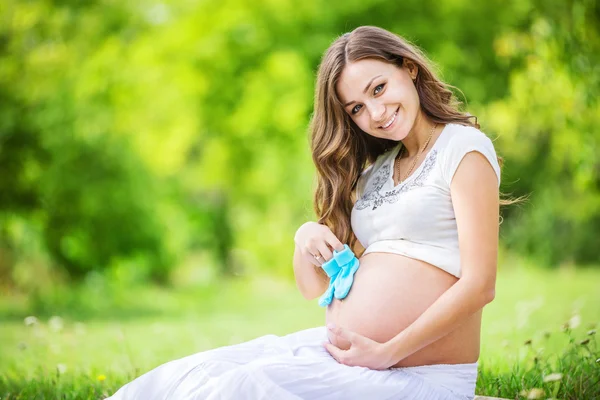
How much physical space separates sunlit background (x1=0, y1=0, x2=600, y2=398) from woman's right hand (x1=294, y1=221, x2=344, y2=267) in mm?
3035

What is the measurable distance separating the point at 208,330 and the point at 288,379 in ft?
16.4

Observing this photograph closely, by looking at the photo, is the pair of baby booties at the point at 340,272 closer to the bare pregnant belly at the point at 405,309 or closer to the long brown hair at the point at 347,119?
the bare pregnant belly at the point at 405,309

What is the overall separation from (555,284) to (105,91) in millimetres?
7681

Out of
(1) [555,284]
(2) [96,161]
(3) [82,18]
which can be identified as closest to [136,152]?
(2) [96,161]

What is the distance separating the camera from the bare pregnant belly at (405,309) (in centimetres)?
243

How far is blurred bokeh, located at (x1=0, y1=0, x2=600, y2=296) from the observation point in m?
10.0

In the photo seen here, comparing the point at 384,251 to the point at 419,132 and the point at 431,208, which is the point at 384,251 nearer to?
the point at 431,208

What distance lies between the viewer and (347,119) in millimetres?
2824

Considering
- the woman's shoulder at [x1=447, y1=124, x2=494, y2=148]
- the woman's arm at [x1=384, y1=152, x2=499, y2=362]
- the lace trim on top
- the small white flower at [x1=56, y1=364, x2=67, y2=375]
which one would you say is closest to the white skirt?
the woman's arm at [x1=384, y1=152, x2=499, y2=362]

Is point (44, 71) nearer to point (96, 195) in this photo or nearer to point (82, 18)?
point (82, 18)

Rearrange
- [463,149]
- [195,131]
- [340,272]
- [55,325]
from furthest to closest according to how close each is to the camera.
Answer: [195,131], [55,325], [340,272], [463,149]

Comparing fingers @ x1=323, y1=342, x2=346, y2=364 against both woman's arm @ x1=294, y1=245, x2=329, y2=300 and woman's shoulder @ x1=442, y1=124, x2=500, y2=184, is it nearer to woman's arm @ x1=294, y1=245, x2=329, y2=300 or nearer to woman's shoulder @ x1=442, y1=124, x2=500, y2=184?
woman's arm @ x1=294, y1=245, x2=329, y2=300

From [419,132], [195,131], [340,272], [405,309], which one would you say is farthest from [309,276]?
[195,131]

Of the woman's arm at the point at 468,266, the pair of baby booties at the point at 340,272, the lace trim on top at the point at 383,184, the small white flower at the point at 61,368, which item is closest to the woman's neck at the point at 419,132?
the lace trim on top at the point at 383,184
